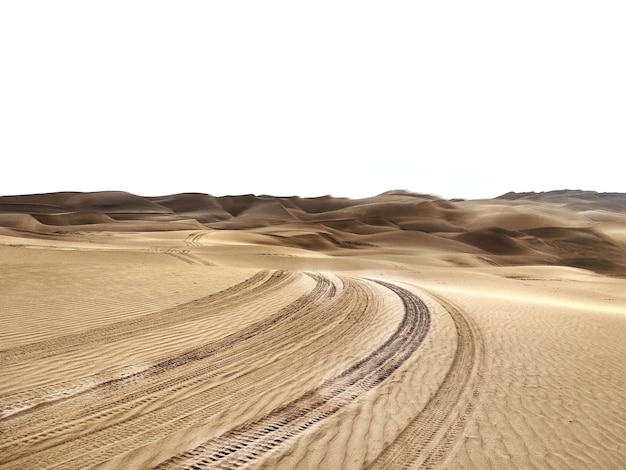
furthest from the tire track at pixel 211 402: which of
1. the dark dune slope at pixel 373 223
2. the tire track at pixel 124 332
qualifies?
the dark dune slope at pixel 373 223

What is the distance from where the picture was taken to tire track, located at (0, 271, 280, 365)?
20.7 ft

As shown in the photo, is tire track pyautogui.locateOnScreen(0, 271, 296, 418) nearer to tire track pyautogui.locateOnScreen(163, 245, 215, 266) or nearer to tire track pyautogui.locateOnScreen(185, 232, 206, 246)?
tire track pyautogui.locateOnScreen(163, 245, 215, 266)

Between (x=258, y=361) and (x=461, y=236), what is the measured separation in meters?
44.7

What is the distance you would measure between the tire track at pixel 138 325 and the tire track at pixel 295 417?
11.3 feet

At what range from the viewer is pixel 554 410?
→ 5.45 m

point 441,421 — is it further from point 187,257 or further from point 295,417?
point 187,257

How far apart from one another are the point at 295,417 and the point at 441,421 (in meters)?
1.55

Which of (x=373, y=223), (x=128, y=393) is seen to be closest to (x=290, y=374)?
(x=128, y=393)

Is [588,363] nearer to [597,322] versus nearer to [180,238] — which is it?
[597,322]

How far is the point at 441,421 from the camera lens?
485 cm

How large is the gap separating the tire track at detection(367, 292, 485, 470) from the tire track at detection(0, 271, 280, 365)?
4789mm

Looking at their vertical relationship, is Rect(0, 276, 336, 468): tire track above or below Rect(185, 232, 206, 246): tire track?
below

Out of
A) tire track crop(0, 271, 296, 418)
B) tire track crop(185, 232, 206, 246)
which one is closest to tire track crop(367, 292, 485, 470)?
tire track crop(0, 271, 296, 418)

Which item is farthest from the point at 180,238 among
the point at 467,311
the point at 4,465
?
the point at 4,465
